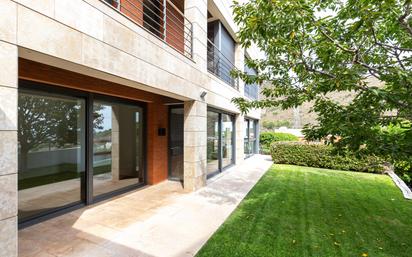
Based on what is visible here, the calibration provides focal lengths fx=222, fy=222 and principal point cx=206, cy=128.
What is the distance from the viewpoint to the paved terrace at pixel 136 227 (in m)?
3.67

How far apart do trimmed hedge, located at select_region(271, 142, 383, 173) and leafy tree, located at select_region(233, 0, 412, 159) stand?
8101 mm

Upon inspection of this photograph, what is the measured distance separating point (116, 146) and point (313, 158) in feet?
33.5

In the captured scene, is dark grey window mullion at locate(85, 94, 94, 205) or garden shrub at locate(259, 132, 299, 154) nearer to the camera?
dark grey window mullion at locate(85, 94, 94, 205)

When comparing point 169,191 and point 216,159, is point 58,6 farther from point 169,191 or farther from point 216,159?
point 216,159

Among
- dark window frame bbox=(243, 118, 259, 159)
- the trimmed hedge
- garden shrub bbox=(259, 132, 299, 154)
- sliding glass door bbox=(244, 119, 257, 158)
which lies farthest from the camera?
garden shrub bbox=(259, 132, 299, 154)

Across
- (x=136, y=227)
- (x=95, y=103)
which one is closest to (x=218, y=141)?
(x=95, y=103)

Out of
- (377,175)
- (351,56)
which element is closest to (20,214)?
(351,56)

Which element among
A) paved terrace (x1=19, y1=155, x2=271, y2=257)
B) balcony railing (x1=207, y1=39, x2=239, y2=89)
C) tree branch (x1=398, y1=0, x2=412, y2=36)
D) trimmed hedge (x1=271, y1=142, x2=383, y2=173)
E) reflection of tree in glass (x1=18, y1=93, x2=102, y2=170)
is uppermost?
balcony railing (x1=207, y1=39, x2=239, y2=89)

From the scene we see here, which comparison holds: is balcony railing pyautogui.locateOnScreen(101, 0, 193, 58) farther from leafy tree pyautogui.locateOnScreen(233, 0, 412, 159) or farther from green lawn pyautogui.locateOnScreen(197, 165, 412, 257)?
green lawn pyautogui.locateOnScreen(197, 165, 412, 257)

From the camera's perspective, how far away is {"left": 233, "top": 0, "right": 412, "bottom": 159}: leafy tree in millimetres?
3006

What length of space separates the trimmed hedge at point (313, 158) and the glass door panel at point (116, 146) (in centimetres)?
861

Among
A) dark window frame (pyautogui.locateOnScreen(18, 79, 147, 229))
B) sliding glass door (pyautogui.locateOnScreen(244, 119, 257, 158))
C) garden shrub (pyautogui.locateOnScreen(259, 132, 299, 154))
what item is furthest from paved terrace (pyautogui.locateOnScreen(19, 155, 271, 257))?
garden shrub (pyautogui.locateOnScreen(259, 132, 299, 154))

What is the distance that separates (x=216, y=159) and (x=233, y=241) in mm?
6342

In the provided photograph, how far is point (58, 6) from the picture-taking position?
2.97 metres
